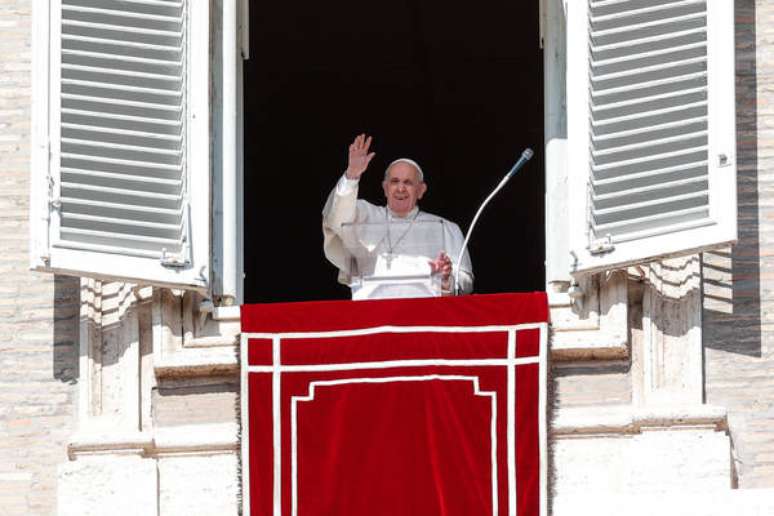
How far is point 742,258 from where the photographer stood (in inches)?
524

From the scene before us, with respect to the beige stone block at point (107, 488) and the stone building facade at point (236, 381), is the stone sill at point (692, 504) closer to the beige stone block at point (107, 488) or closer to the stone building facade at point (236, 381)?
the stone building facade at point (236, 381)

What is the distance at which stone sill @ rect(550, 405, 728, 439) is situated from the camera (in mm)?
12688

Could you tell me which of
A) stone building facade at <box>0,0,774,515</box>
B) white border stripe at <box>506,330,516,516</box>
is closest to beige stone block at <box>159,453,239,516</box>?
stone building facade at <box>0,0,774,515</box>

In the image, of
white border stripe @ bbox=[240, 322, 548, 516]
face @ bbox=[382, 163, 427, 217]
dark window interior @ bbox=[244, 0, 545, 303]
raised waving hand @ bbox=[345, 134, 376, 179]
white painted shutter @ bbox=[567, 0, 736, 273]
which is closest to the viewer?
white border stripe @ bbox=[240, 322, 548, 516]

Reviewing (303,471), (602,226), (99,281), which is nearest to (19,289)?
(99,281)

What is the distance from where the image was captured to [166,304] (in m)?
13.1

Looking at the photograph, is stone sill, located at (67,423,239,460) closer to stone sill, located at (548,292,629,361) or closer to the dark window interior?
stone sill, located at (548,292,629,361)

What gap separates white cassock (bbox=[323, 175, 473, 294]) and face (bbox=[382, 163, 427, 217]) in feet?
0.45

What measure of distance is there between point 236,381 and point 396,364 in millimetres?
591

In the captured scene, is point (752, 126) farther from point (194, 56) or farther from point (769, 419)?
point (194, 56)

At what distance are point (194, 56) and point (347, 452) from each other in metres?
1.62

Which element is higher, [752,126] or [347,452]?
[752,126]

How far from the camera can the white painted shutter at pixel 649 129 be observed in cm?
1289

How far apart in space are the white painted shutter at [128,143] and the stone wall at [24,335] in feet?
1.57
